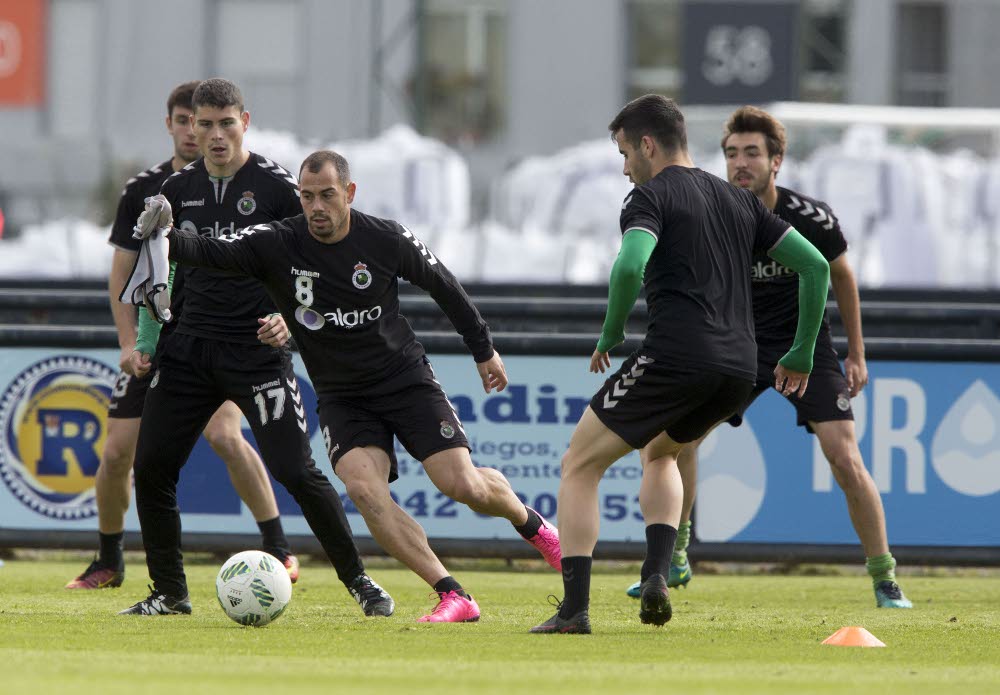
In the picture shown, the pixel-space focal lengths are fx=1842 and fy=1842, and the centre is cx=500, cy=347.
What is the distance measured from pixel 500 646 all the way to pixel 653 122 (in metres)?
2.06

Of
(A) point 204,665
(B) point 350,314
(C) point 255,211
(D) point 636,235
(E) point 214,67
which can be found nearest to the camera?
(A) point 204,665

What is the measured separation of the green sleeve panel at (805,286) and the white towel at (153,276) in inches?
92.9

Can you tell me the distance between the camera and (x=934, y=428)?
1022 cm

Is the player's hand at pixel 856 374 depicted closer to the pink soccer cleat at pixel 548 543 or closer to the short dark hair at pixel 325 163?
the pink soccer cleat at pixel 548 543


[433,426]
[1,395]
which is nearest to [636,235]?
[433,426]

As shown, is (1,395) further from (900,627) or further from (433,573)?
(900,627)

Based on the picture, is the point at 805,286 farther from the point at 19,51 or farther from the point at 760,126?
the point at 19,51

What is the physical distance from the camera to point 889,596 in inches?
340

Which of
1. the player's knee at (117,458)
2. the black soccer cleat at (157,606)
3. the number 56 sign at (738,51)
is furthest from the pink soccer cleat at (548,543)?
the number 56 sign at (738,51)

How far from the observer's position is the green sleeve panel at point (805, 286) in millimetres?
7293

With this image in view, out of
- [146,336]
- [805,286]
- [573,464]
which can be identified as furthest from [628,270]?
[146,336]

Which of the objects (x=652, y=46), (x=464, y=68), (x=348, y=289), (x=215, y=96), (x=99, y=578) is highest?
(x=652, y=46)

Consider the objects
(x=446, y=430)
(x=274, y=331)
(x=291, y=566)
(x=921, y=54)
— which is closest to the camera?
(x=446, y=430)

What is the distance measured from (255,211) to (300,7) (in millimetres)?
32102
